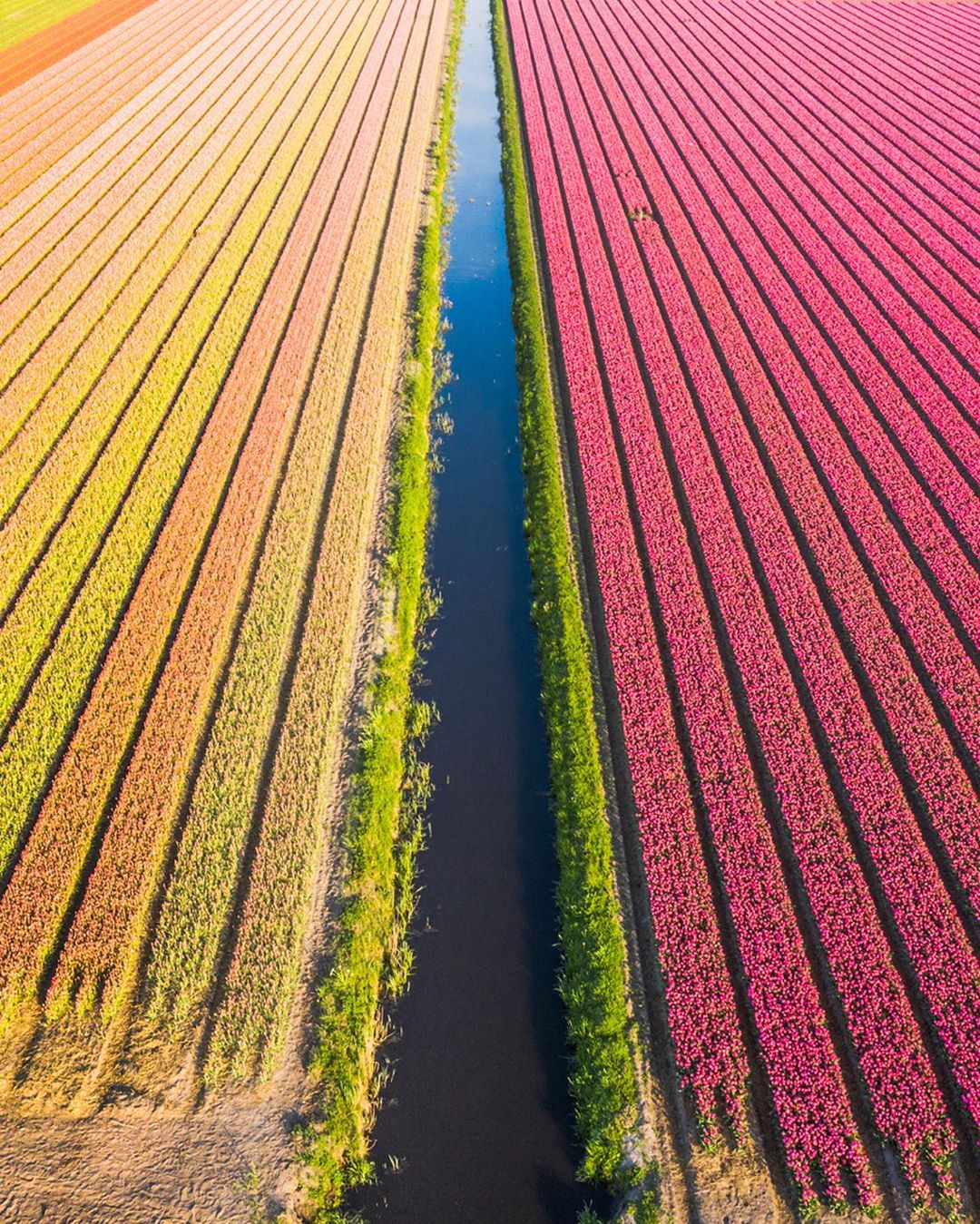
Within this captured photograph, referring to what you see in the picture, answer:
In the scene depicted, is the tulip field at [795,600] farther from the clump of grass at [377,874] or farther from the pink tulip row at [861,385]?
the clump of grass at [377,874]

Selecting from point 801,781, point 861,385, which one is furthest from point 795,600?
point 861,385

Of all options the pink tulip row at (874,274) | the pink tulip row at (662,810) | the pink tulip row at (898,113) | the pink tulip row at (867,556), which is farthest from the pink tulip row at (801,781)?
the pink tulip row at (898,113)

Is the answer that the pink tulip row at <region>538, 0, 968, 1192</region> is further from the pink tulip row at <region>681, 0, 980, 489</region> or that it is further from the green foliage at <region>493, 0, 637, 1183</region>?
the pink tulip row at <region>681, 0, 980, 489</region>

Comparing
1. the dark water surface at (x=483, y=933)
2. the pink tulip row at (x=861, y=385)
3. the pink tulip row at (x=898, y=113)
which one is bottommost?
the dark water surface at (x=483, y=933)

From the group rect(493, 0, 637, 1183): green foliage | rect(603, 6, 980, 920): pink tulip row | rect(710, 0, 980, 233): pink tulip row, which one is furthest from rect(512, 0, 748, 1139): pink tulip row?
rect(710, 0, 980, 233): pink tulip row

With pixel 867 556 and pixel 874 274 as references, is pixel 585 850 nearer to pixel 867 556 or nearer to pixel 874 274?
pixel 867 556
